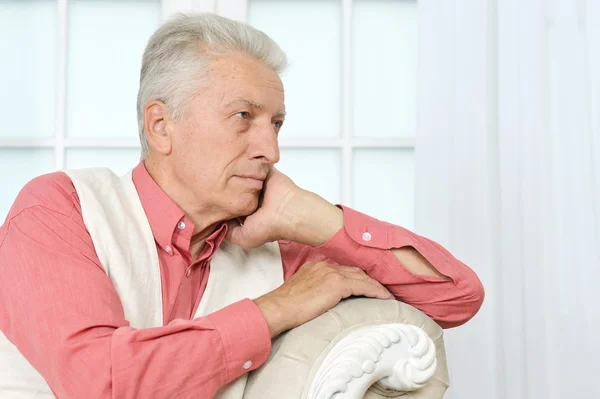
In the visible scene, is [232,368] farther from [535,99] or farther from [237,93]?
[535,99]

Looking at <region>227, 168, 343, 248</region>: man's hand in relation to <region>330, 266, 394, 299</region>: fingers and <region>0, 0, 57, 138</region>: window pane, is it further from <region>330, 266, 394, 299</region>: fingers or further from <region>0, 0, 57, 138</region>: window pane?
<region>0, 0, 57, 138</region>: window pane

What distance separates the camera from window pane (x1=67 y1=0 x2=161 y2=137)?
3.00m

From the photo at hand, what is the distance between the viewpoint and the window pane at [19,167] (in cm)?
297

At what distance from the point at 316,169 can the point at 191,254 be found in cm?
126

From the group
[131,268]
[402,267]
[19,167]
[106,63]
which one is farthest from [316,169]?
[131,268]

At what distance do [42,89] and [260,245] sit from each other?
1.57m

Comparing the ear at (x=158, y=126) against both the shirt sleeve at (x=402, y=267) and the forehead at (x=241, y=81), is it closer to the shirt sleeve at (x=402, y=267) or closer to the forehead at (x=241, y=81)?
the forehead at (x=241, y=81)

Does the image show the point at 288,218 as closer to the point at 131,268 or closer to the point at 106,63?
the point at 131,268

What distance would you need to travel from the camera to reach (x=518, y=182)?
108 inches

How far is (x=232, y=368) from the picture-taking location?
138 cm

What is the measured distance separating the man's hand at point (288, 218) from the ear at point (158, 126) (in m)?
0.25

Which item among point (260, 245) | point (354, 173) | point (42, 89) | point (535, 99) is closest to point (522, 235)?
point (535, 99)

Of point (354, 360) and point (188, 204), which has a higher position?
point (188, 204)

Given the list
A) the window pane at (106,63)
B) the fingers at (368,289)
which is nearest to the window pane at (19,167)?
the window pane at (106,63)
